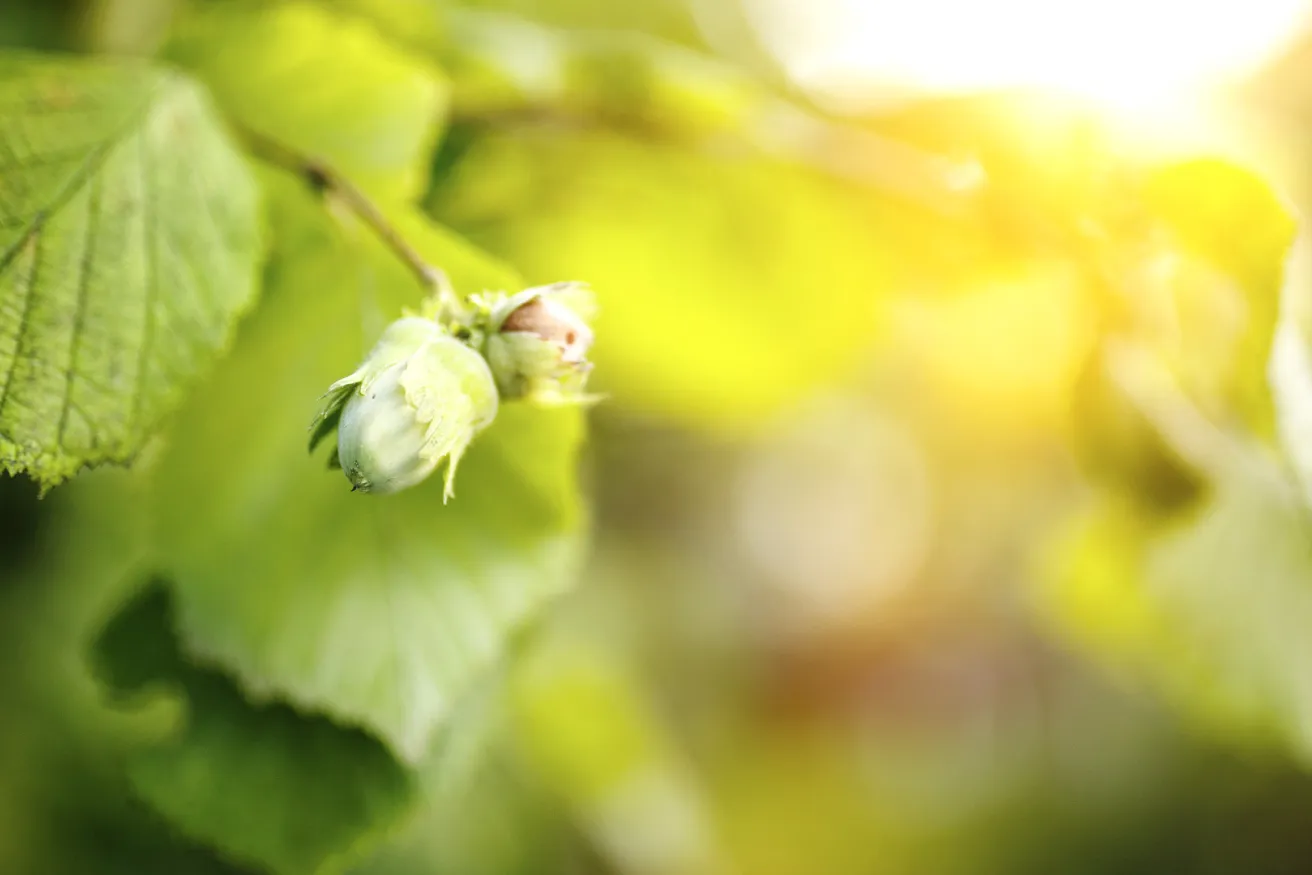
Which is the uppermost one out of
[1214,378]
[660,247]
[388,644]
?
[660,247]

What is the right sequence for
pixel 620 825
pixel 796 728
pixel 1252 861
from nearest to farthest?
pixel 620 825 < pixel 1252 861 < pixel 796 728

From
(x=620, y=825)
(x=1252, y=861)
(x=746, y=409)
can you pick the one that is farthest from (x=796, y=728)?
(x=746, y=409)

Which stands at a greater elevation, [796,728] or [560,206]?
[796,728]

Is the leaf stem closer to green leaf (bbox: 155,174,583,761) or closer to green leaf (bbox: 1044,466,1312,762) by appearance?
green leaf (bbox: 155,174,583,761)

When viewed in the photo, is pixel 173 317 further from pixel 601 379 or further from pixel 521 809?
pixel 521 809

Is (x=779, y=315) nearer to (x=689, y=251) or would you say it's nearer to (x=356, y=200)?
(x=689, y=251)

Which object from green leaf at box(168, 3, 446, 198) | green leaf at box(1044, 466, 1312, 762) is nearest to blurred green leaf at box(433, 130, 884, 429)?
green leaf at box(168, 3, 446, 198)
